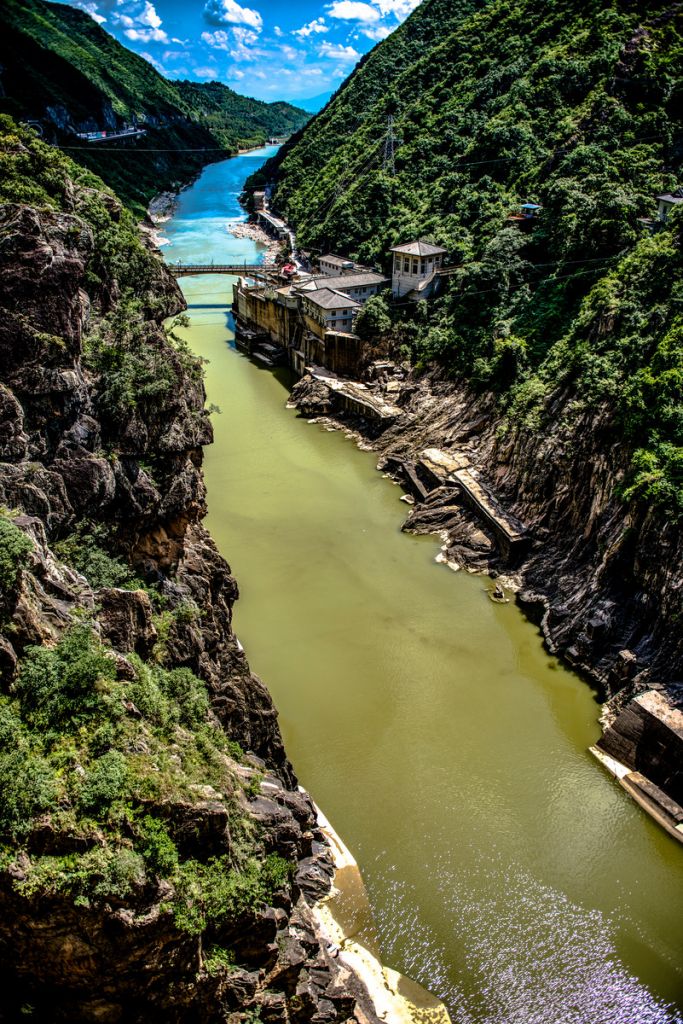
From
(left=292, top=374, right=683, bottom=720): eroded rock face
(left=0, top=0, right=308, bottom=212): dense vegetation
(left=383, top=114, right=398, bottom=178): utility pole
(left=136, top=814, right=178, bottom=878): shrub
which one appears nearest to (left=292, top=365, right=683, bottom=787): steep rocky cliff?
(left=292, top=374, right=683, bottom=720): eroded rock face

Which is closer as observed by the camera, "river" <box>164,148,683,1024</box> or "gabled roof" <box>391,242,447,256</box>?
"river" <box>164,148,683,1024</box>

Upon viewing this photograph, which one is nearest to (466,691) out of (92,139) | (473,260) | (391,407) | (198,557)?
(198,557)

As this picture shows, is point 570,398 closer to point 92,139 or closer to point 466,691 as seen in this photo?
point 466,691

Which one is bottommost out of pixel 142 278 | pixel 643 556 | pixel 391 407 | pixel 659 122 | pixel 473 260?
pixel 643 556

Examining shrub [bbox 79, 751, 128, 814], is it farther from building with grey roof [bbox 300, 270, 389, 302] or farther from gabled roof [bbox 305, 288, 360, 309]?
building with grey roof [bbox 300, 270, 389, 302]

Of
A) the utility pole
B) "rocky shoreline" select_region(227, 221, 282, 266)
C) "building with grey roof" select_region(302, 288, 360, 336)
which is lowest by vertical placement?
"building with grey roof" select_region(302, 288, 360, 336)

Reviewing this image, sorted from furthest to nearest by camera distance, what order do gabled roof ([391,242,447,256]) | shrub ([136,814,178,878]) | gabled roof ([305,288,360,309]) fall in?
gabled roof ([305,288,360,309]) < gabled roof ([391,242,447,256]) < shrub ([136,814,178,878])

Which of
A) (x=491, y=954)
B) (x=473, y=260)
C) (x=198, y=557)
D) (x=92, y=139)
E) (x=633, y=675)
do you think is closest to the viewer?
(x=491, y=954)

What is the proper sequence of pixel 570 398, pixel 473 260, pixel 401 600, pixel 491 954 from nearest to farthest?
1. pixel 491 954
2. pixel 401 600
3. pixel 570 398
4. pixel 473 260
